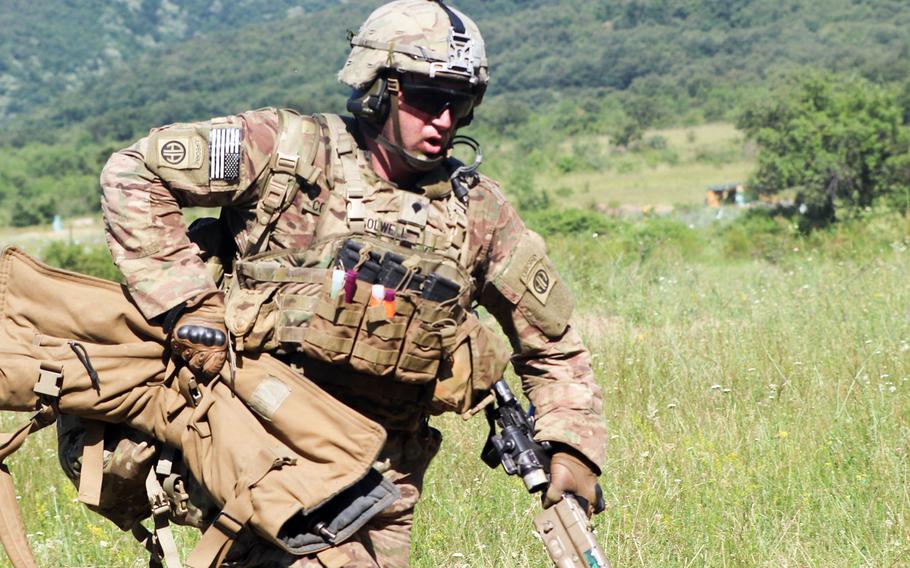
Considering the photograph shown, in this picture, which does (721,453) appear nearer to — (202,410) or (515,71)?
(202,410)

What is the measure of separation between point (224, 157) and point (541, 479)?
1.17 meters

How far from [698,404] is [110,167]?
3.40 metres

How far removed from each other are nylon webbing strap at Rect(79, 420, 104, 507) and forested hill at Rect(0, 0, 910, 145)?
65.8 metres

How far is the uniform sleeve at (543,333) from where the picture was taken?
3281 millimetres


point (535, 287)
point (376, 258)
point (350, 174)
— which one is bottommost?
point (535, 287)

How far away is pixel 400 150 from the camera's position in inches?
125

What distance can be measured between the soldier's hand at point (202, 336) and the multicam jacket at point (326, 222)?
41 millimetres

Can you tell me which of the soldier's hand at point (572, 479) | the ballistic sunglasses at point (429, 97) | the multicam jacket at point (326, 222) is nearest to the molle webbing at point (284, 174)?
the multicam jacket at point (326, 222)

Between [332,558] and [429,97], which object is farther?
[429,97]

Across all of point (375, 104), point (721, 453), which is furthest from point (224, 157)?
point (721, 453)

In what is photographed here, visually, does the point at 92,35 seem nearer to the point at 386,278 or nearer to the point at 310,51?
the point at 310,51

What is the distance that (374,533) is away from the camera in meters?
3.22

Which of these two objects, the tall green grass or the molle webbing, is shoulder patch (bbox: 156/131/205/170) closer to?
the molle webbing

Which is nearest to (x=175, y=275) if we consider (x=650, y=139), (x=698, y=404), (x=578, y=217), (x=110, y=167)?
(x=110, y=167)
